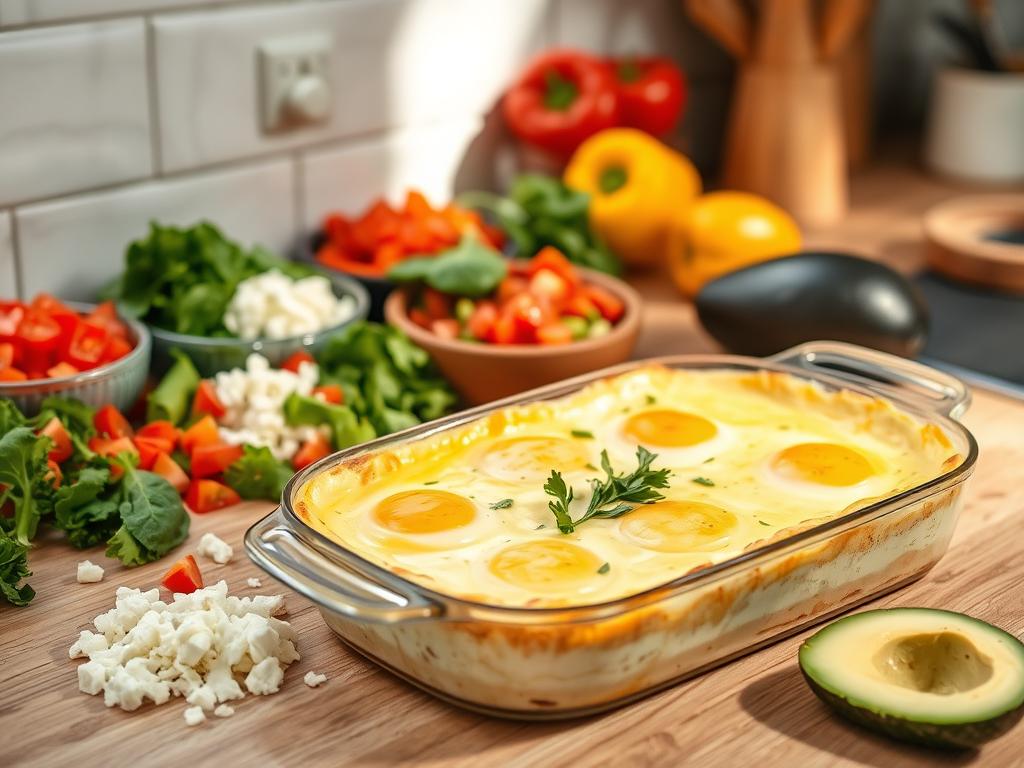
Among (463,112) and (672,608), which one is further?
(463,112)

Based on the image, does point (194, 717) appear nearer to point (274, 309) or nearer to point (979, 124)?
point (274, 309)

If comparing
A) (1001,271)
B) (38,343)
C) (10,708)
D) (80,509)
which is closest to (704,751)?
(10,708)

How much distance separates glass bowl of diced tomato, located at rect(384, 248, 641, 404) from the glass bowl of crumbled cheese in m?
0.10

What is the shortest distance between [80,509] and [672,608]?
2.03 ft

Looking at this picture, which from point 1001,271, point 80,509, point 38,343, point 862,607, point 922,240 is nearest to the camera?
point 862,607

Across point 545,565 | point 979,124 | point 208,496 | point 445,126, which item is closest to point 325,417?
point 208,496

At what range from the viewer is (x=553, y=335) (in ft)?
5.43

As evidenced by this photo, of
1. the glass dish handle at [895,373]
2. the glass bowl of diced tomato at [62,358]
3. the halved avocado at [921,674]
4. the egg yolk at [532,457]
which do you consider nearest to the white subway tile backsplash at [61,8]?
the glass bowl of diced tomato at [62,358]

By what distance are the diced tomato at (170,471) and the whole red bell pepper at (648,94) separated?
1.14 meters

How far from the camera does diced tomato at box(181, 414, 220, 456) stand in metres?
1.46

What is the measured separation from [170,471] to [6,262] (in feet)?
1.36

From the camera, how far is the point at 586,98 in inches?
86.7

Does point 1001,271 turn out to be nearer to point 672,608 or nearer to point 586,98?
point 586,98

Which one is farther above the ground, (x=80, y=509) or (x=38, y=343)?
(x=38, y=343)
